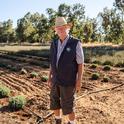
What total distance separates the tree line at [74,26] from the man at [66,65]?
1851 inches

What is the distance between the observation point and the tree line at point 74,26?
5381cm

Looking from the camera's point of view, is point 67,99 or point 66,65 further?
point 67,99

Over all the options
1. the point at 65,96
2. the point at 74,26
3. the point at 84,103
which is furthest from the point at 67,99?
the point at 74,26

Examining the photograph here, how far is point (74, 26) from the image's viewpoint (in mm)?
62781

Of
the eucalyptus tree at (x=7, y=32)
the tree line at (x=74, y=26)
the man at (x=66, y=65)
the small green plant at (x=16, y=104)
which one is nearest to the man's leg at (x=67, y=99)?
the man at (x=66, y=65)

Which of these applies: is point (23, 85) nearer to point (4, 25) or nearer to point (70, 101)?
point (70, 101)

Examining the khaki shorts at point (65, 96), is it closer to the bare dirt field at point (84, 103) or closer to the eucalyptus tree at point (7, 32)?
the bare dirt field at point (84, 103)

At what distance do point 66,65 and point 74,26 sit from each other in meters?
57.4

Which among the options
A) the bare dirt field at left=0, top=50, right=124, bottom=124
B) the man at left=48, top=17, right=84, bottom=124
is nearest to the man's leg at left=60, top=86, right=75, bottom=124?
the man at left=48, top=17, right=84, bottom=124

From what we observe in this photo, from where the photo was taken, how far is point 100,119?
25.2 ft

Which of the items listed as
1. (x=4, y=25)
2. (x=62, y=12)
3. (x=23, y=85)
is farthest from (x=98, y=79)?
(x=4, y=25)

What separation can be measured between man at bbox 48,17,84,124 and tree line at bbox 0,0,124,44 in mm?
47027

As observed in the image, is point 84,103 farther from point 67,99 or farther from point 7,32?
point 7,32

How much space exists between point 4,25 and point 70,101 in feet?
309
